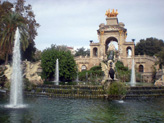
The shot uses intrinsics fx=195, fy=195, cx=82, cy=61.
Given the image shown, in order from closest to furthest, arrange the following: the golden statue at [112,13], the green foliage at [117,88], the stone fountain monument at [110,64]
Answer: the green foliage at [117,88] < the stone fountain monument at [110,64] < the golden statue at [112,13]

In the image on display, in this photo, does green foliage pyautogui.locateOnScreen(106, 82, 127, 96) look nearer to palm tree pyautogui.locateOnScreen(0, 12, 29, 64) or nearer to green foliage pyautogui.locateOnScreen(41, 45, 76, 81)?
green foliage pyautogui.locateOnScreen(41, 45, 76, 81)

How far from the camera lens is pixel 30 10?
36125 millimetres

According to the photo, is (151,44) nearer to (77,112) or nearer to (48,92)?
(48,92)

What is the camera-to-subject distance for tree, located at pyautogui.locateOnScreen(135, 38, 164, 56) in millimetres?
58062

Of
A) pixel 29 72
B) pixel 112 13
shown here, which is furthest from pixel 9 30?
pixel 112 13

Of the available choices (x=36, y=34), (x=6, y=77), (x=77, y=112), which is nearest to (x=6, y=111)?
(x=77, y=112)

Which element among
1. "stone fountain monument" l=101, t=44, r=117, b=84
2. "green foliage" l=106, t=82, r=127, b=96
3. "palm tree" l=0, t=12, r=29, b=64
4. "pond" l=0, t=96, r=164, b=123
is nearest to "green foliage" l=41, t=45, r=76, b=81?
"palm tree" l=0, t=12, r=29, b=64

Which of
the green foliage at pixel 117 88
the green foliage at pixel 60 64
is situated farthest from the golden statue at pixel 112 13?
the green foliage at pixel 117 88

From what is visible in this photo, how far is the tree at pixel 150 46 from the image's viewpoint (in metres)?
58.1

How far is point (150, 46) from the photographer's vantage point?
58.2 metres

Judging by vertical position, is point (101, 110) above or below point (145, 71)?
below

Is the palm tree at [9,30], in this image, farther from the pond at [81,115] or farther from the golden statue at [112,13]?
the golden statue at [112,13]

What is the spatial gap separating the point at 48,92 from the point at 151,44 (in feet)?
160

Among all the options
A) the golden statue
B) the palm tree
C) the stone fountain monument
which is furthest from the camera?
the golden statue
